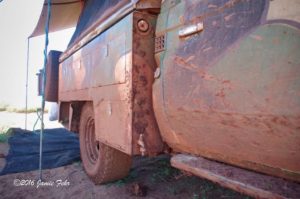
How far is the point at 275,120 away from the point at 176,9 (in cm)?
96

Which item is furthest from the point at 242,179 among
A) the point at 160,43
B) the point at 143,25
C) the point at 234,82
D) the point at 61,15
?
the point at 61,15

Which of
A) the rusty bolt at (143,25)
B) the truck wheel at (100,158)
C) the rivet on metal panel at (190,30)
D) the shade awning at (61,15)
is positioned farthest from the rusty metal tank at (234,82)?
the shade awning at (61,15)

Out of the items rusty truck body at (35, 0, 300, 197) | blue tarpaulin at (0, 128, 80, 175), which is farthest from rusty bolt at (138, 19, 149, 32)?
blue tarpaulin at (0, 128, 80, 175)

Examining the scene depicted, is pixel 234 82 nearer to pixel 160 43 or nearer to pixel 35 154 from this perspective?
pixel 160 43

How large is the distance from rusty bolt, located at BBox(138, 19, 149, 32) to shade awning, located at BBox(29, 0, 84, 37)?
418cm

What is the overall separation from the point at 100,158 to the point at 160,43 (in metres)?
1.46

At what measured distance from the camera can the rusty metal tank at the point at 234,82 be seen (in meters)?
1.02

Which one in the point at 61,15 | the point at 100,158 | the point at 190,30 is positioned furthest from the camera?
the point at 61,15

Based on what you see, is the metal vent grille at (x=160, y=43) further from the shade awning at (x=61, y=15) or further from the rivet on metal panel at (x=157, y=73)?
the shade awning at (x=61, y=15)

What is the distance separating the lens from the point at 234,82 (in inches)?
47.3

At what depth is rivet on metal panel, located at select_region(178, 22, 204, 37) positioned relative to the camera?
1439 millimetres

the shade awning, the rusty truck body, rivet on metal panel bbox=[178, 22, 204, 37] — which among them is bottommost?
the rusty truck body

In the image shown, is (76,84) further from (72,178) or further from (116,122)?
(116,122)

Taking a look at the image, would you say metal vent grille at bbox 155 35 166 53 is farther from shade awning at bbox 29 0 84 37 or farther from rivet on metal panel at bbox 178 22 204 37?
shade awning at bbox 29 0 84 37
